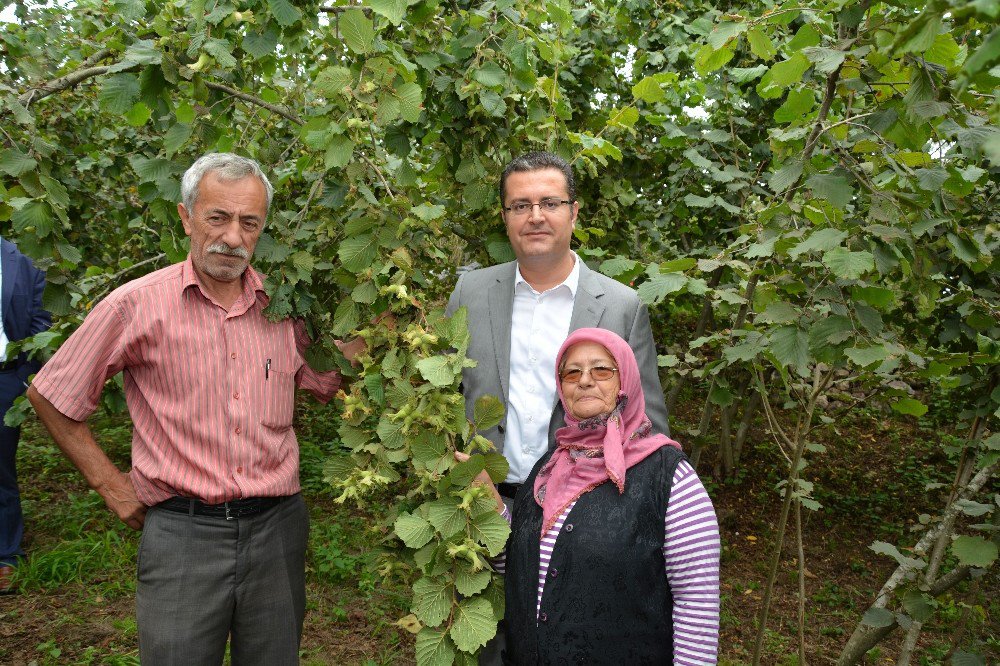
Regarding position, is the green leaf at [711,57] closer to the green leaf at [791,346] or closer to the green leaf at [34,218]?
the green leaf at [791,346]

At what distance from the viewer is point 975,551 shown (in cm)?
209

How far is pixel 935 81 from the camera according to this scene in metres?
1.72

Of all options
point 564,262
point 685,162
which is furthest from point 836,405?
point 564,262

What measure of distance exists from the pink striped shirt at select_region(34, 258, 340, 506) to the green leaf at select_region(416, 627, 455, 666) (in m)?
0.73

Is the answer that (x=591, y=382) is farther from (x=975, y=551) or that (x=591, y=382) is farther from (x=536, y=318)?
(x=975, y=551)

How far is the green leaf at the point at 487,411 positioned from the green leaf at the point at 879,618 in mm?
1664

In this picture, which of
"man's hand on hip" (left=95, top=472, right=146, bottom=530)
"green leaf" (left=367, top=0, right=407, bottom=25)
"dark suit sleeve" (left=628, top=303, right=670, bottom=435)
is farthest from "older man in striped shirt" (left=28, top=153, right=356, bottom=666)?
"dark suit sleeve" (left=628, top=303, right=670, bottom=435)

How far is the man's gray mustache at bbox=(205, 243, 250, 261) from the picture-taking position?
6.85ft

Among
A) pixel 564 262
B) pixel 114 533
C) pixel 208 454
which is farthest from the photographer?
pixel 114 533

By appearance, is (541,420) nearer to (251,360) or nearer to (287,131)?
(251,360)

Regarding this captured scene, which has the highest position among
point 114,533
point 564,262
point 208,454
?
point 564,262

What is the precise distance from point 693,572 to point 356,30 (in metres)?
1.54

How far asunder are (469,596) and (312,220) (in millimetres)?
1306

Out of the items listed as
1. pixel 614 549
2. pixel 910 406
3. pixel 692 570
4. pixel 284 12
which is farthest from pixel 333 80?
pixel 910 406
